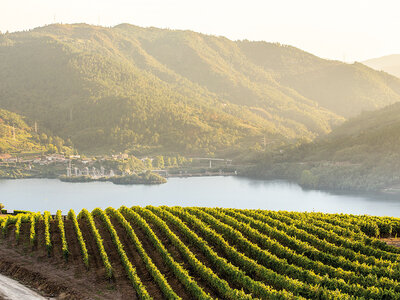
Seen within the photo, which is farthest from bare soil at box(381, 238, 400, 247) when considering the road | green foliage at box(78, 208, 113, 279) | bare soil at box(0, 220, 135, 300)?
the road

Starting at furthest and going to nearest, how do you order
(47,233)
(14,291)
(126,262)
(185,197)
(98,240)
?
1. (185,197)
2. (47,233)
3. (98,240)
4. (126,262)
5. (14,291)

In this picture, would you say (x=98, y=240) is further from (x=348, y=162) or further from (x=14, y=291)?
(x=348, y=162)

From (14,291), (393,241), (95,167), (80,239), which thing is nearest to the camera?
(14,291)

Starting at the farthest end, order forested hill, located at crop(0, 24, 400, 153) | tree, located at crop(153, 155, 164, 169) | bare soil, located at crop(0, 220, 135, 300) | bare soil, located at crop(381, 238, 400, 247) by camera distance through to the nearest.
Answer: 1. forested hill, located at crop(0, 24, 400, 153)
2. tree, located at crop(153, 155, 164, 169)
3. bare soil, located at crop(381, 238, 400, 247)
4. bare soil, located at crop(0, 220, 135, 300)

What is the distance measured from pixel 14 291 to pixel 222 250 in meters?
7.88

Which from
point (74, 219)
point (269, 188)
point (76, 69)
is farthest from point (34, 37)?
point (74, 219)

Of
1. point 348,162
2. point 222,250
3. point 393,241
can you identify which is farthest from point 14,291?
point 348,162

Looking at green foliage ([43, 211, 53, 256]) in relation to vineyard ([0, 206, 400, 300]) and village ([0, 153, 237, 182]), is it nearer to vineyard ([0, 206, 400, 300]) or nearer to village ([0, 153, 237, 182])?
vineyard ([0, 206, 400, 300])

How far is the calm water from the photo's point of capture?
75375 millimetres

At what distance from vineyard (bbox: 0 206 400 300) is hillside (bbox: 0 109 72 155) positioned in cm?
9636

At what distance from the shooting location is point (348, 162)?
100188 millimetres

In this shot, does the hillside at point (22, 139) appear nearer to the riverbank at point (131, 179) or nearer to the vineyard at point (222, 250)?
the riverbank at point (131, 179)

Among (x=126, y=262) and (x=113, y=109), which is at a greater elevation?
(x=113, y=109)

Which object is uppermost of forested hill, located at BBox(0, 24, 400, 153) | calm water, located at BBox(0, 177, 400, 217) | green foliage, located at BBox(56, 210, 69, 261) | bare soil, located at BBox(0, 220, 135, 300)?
forested hill, located at BBox(0, 24, 400, 153)
